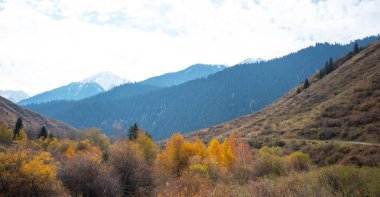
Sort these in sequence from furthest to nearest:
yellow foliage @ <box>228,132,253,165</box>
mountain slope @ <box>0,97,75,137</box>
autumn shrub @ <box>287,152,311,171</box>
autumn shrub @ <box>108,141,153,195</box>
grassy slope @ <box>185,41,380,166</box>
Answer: mountain slope @ <box>0,97,75,137</box>, yellow foliage @ <box>228,132,253,165</box>, grassy slope @ <box>185,41,380,166</box>, autumn shrub @ <box>287,152,311,171</box>, autumn shrub @ <box>108,141,153,195</box>

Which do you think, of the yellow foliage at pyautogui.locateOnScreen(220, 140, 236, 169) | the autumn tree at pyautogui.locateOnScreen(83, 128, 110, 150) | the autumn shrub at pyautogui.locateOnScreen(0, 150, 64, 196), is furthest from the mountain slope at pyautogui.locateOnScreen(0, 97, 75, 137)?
the autumn shrub at pyautogui.locateOnScreen(0, 150, 64, 196)

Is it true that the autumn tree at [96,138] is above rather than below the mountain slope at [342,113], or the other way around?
below

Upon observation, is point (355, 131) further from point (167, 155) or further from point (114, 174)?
point (114, 174)

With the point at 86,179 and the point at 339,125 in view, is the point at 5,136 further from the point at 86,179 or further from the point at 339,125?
the point at 339,125

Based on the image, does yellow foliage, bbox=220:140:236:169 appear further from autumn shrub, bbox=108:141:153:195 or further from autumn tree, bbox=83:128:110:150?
autumn tree, bbox=83:128:110:150

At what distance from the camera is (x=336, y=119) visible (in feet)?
206

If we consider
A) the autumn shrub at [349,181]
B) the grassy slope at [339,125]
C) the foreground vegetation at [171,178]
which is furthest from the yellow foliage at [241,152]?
the autumn shrub at [349,181]

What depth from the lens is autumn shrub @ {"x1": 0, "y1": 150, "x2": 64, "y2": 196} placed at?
2228 cm

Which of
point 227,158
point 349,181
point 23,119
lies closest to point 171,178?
point 227,158

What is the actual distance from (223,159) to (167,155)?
12336mm

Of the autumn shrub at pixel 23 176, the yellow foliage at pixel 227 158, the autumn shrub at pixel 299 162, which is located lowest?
the yellow foliage at pixel 227 158

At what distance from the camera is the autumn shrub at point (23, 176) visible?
22281 mm

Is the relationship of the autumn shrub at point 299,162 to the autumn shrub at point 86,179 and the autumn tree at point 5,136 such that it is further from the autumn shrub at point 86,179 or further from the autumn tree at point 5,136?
the autumn tree at point 5,136

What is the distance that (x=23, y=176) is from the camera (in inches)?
893
